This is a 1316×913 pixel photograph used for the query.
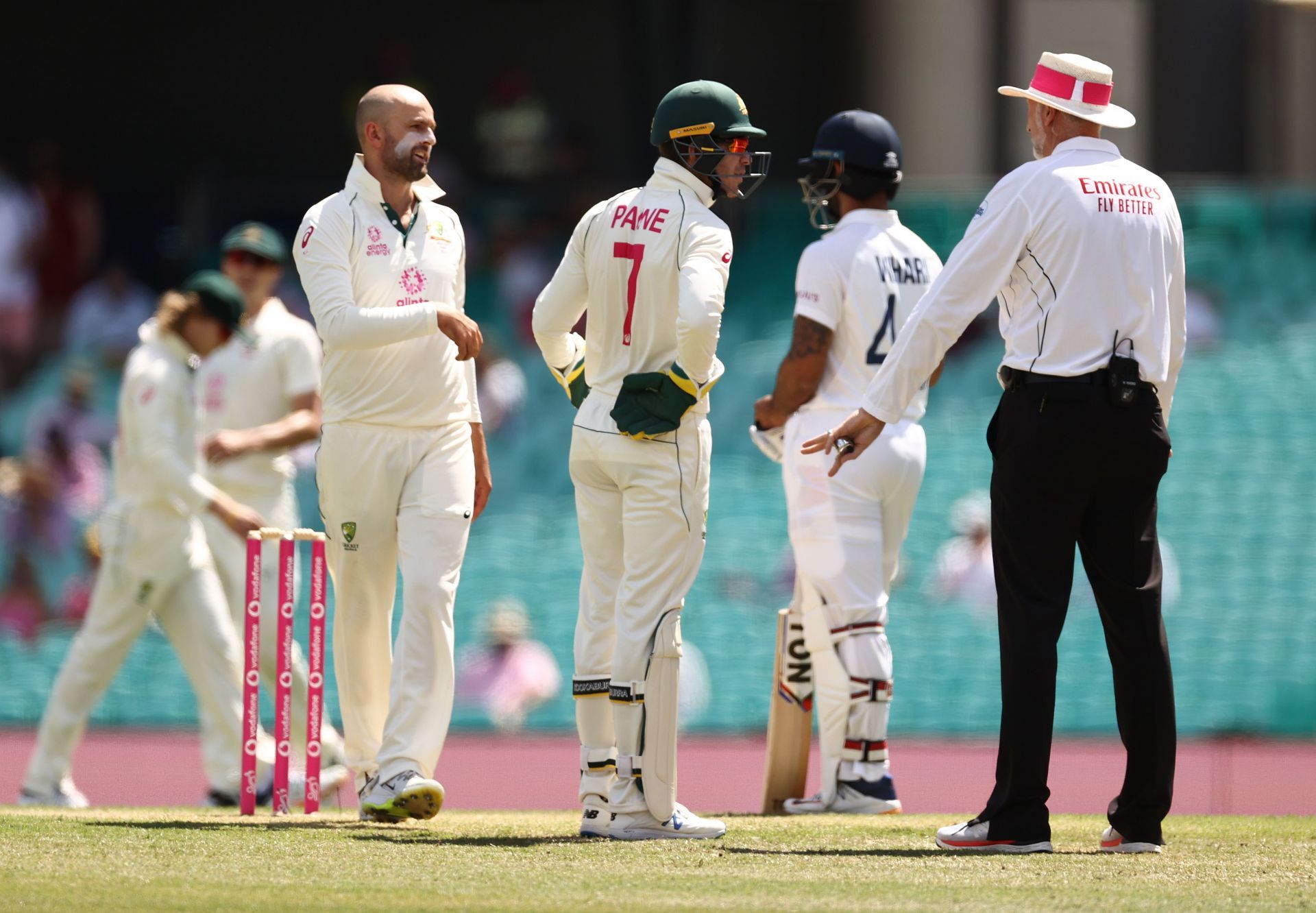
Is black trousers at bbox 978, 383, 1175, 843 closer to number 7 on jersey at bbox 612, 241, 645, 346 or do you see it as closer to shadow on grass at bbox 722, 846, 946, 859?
shadow on grass at bbox 722, 846, 946, 859

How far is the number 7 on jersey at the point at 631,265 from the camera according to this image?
5.60 meters

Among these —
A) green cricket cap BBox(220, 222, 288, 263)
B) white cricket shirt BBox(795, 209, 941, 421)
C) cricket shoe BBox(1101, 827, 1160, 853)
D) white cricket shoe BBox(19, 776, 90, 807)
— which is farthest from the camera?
green cricket cap BBox(220, 222, 288, 263)

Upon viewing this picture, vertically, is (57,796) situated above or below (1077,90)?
below

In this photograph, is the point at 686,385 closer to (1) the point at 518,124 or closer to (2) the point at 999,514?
(2) the point at 999,514

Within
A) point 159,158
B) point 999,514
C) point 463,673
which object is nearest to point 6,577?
point 463,673

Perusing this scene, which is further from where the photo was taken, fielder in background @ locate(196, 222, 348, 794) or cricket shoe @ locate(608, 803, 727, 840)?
fielder in background @ locate(196, 222, 348, 794)

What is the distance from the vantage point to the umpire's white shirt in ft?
16.8

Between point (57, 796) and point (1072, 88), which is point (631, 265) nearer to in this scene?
point (1072, 88)

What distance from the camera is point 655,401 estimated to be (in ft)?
18.0

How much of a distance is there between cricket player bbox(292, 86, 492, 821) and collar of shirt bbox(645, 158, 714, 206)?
0.73m

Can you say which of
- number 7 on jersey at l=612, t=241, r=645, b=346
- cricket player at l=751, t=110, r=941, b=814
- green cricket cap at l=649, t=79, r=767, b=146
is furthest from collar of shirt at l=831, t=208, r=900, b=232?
number 7 on jersey at l=612, t=241, r=645, b=346

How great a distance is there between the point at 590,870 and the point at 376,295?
207cm

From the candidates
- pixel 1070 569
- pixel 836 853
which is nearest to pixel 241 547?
pixel 836 853

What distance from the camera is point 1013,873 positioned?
4.77 m
